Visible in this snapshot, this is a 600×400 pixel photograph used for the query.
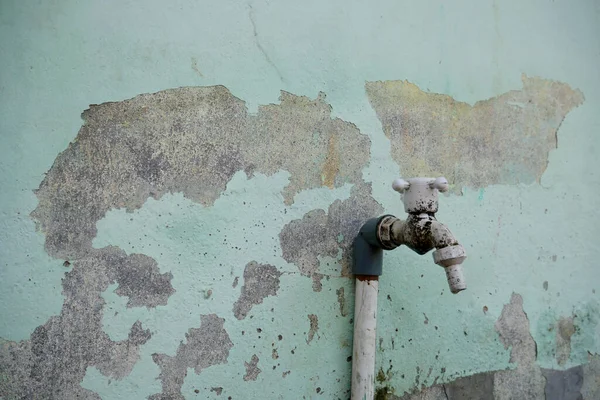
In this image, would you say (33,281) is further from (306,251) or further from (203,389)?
(306,251)

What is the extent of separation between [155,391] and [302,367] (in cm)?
37

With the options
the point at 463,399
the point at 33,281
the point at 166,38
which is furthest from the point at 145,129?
the point at 463,399

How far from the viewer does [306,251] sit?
1487 mm

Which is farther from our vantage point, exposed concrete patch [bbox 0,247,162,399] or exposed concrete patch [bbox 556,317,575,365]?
exposed concrete patch [bbox 556,317,575,365]

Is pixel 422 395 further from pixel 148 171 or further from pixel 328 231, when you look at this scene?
pixel 148 171

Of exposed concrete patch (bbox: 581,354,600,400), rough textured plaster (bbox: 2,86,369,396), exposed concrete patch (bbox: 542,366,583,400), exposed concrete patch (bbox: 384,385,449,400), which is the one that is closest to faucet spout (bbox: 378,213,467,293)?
rough textured plaster (bbox: 2,86,369,396)

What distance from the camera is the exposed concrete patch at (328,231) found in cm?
147

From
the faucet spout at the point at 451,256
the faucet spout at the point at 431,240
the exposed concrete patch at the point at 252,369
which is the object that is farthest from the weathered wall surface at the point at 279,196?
the faucet spout at the point at 451,256

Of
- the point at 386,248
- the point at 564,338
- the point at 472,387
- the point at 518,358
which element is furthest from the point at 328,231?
the point at 564,338

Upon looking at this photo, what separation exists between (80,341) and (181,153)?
0.47 metres

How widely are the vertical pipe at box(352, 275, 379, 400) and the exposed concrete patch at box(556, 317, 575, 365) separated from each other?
801 millimetres

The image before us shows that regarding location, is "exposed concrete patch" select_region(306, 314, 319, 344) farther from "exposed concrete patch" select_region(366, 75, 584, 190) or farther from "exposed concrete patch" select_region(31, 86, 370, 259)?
"exposed concrete patch" select_region(366, 75, 584, 190)

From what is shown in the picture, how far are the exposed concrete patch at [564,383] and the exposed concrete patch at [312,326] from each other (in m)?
0.90

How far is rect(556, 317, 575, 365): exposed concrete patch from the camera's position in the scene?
193 cm
